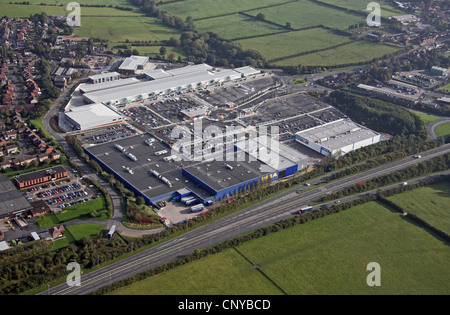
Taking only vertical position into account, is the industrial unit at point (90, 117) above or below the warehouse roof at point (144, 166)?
above

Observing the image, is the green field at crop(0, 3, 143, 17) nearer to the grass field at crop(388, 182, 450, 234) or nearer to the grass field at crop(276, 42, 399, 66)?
the grass field at crop(276, 42, 399, 66)

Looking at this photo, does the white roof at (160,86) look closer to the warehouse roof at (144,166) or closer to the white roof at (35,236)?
the warehouse roof at (144,166)

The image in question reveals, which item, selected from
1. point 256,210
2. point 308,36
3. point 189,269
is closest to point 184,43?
point 308,36

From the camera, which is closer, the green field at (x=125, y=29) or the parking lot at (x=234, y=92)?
the parking lot at (x=234, y=92)

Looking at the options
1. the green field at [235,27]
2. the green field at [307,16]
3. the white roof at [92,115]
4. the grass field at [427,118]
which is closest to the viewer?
the white roof at [92,115]

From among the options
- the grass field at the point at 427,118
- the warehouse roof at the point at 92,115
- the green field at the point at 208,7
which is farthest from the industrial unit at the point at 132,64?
the grass field at the point at 427,118

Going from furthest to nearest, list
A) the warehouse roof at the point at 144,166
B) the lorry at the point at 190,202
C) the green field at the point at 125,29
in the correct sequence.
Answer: the green field at the point at 125,29 < the warehouse roof at the point at 144,166 < the lorry at the point at 190,202

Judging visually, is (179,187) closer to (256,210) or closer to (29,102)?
(256,210)
